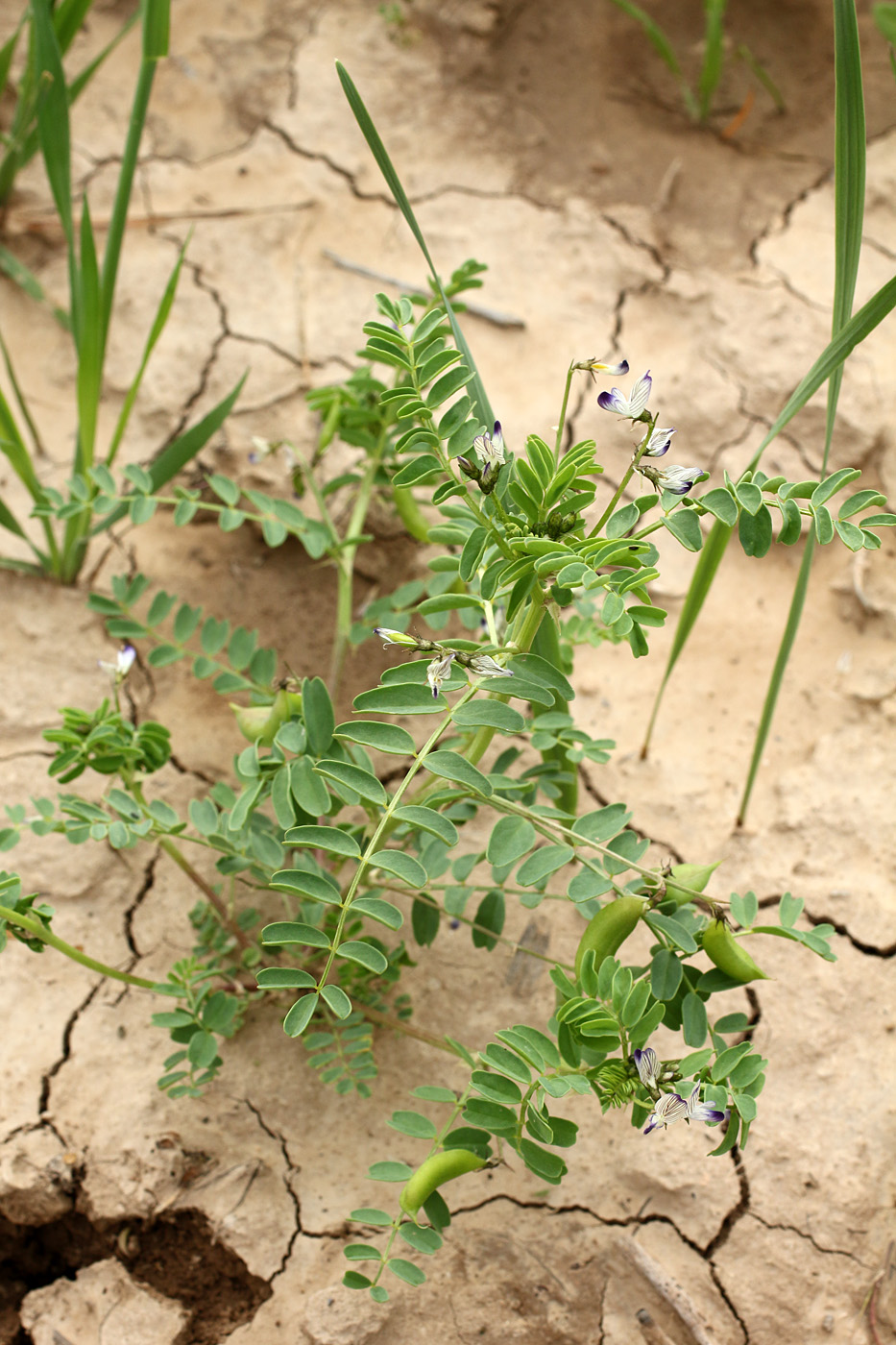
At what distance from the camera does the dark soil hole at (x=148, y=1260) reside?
1.59 metres

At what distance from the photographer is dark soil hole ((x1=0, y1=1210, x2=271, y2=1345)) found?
5.22 ft

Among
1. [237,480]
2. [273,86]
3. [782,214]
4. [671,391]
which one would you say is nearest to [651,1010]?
[237,480]

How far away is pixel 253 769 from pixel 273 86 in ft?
7.83

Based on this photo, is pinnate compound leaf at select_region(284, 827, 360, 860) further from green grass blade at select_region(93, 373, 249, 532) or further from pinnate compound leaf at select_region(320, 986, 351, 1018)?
green grass blade at select_region(93, 373, 249, 532)

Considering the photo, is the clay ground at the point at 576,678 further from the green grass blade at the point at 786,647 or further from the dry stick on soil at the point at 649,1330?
the green grass blade at the point at 786,647

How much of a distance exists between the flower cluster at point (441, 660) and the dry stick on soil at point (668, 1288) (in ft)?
3.30

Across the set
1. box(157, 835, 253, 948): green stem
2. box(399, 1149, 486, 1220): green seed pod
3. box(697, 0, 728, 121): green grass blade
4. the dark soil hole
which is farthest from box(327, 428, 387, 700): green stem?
box(697, 0, 728, 121): green grass blade

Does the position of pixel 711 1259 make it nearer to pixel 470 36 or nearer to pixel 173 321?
pixel 173 321

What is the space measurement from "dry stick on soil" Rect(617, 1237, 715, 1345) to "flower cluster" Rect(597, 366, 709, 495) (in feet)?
3.92

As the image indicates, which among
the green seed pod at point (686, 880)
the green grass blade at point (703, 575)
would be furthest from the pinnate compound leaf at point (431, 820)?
the green grass blade at point (703, 575)

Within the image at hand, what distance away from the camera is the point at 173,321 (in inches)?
101

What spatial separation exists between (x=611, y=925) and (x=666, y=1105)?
242 mm

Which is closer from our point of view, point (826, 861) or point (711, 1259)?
point (711, 1259)

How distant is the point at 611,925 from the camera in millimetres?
1398
